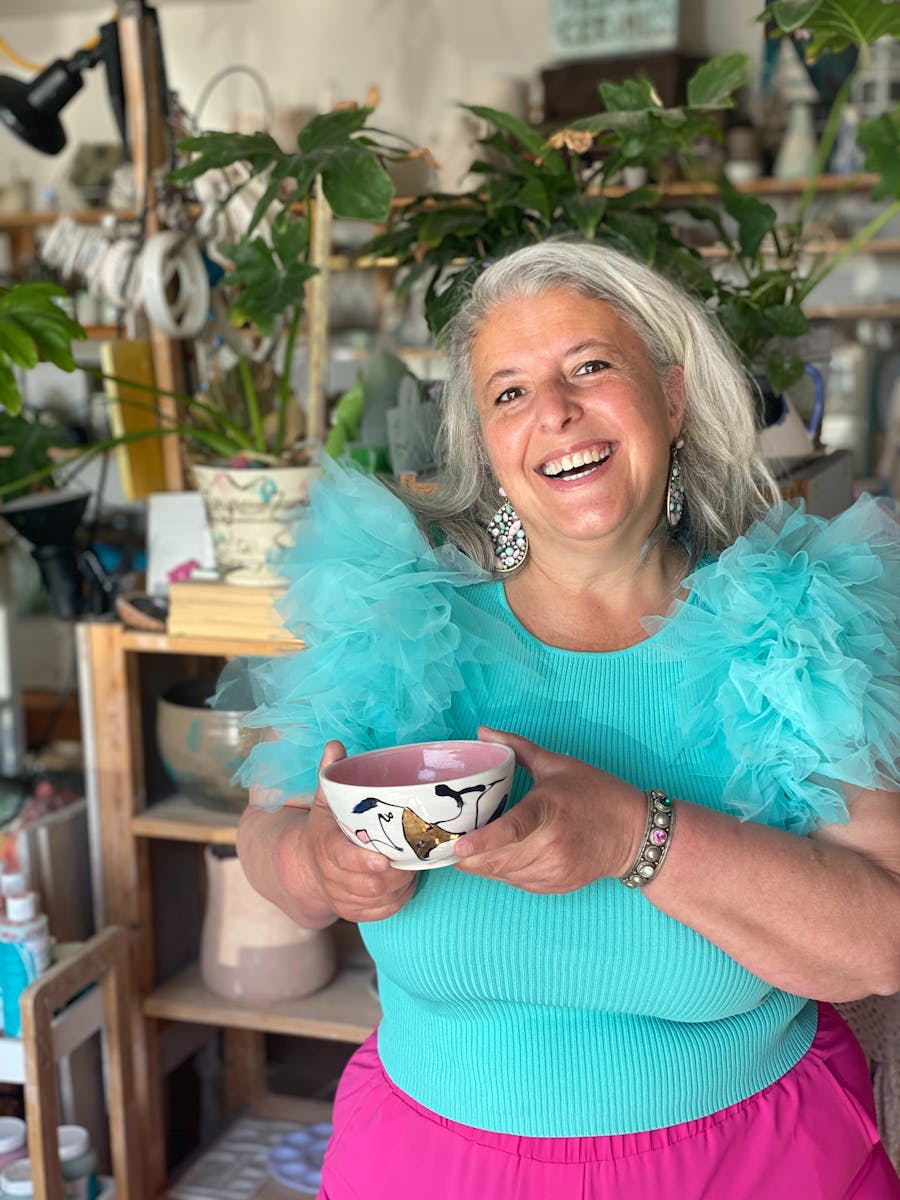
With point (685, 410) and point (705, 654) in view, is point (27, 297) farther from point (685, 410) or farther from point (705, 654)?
point (705, 654)

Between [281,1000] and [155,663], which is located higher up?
[155,663]

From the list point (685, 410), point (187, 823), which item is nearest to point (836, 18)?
point (685, 410)

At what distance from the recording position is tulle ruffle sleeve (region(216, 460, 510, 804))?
1.11m

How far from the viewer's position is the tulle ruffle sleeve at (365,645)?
1.11 m

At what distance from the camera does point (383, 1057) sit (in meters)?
1.22

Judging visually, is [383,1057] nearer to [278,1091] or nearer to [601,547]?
[601,547]

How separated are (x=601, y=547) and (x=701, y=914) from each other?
33 cm

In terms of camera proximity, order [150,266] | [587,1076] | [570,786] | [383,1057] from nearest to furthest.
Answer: [570,786] → [587,1076] → [383,1057] → [150,266]

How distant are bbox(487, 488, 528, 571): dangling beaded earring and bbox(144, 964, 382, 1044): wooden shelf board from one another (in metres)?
0.81

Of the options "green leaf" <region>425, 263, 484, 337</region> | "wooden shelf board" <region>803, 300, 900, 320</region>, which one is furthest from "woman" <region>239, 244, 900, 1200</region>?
"wooden shelf board" <region>803, 300, 900, 320</region>

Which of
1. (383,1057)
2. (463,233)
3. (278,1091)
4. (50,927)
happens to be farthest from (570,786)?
(278,1091)

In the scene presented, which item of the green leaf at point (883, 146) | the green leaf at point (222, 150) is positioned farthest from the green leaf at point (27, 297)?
the green leaf at point (883, 146)

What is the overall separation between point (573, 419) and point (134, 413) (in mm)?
969

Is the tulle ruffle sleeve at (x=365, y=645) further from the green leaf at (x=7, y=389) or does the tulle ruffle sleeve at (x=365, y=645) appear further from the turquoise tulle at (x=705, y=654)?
the green leaf at (x=7, y=389)
